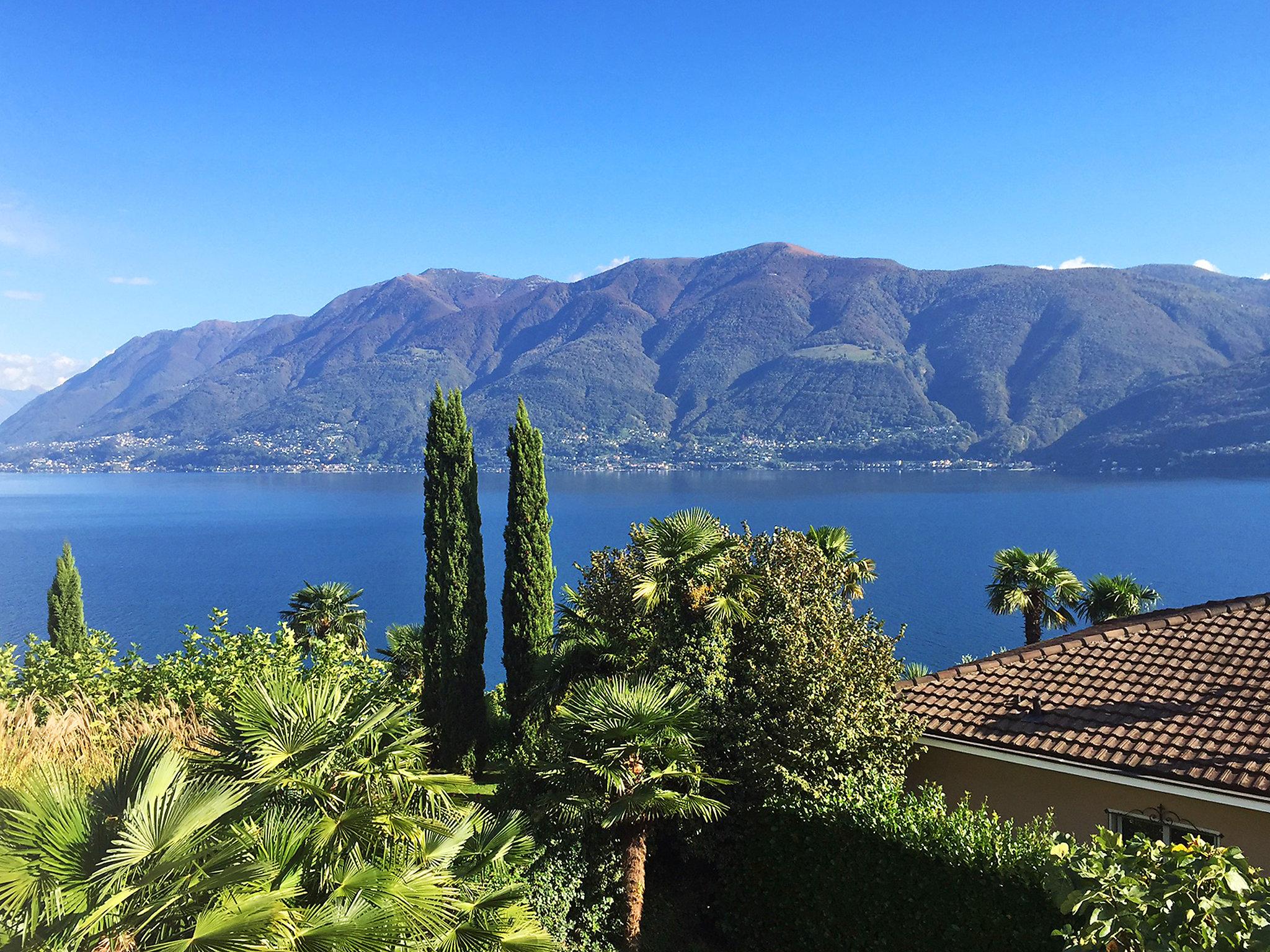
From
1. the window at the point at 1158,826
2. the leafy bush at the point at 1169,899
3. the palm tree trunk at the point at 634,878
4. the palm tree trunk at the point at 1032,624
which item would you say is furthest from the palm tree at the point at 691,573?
A: the palm tree trunk at the point at 1032,624

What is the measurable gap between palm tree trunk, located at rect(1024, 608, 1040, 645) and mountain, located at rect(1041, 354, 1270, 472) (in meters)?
153

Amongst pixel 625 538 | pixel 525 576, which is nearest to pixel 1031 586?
pixel 525 576

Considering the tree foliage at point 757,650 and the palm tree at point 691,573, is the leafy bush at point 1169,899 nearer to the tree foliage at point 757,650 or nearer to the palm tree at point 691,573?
the tree foliage at point 757,650

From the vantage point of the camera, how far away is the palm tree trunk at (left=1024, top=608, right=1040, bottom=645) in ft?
Result: 72.7

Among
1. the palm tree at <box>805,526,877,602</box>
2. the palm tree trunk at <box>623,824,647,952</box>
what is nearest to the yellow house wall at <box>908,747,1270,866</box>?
the palm tree trunk at <box>623,824,647,952</box>

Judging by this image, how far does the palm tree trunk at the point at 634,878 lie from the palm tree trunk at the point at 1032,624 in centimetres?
1603

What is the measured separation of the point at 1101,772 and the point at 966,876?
232 centimetres

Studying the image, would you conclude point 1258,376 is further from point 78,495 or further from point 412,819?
point 78,495

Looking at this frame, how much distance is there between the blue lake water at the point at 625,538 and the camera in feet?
182

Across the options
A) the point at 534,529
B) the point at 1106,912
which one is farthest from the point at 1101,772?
the point at 534,529

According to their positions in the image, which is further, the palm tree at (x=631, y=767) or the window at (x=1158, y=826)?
the palm tree at (x=631, y=767)

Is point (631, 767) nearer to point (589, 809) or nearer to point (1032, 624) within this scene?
point (589, 809)

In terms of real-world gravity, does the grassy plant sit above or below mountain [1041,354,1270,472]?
below

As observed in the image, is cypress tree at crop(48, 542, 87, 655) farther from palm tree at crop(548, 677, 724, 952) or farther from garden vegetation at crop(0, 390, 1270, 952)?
palm tree at crop(548, 677, 724, 952)
